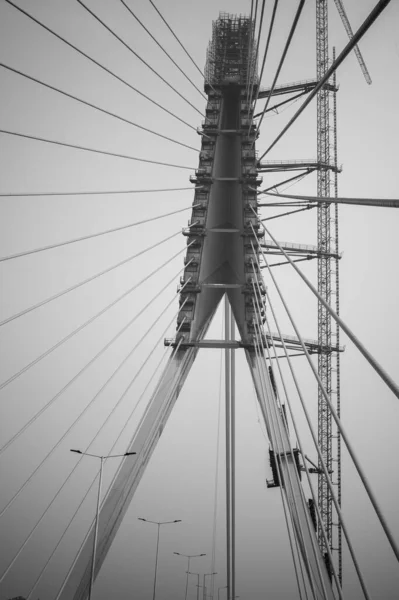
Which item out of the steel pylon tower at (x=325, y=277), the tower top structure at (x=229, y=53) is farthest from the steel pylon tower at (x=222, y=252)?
the steel pylon tower at (x=325, y=277)

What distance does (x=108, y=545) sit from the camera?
1162cm

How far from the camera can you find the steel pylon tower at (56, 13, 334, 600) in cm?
1232

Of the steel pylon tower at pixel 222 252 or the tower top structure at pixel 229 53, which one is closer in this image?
the steel pylon tower at pixel 222 252

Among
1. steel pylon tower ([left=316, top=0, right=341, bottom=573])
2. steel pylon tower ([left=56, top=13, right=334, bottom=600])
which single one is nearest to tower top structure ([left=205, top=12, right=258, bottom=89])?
steel pylon tower ([left=56, top=13, right=334, bottom=600])

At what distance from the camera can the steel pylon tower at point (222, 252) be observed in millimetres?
12320

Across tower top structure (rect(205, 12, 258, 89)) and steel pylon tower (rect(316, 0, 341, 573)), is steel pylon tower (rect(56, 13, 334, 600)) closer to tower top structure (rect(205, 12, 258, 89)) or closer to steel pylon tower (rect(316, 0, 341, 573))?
tower top structure (rect(205, 12, 258, 89))

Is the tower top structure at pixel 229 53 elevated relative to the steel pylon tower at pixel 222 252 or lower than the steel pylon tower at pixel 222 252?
elevated

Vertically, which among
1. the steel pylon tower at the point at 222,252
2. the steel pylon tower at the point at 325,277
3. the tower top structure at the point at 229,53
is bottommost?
the steel pylon tower at the point at 222,252

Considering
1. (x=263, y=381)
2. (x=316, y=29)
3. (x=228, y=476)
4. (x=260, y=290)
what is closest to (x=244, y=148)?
(x=260, y=290)

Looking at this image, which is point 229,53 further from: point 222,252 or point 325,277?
point 325,277

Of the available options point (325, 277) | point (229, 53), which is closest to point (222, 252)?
point (229, 53)

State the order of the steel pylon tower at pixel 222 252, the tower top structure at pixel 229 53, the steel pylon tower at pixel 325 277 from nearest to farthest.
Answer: the steel pylon tower at pixel 222 252, the tower top structure at pixel 229 53, the steel pylon tower at pixel 325 277

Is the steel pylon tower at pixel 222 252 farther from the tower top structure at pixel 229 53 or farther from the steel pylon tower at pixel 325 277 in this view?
the steel pylon tower at pixel 325 277

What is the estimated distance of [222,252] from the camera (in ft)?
46.4
